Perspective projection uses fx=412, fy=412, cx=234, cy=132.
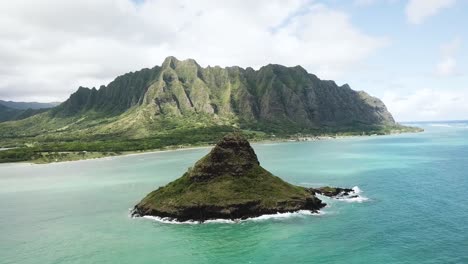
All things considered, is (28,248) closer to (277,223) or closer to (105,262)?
(105,262)

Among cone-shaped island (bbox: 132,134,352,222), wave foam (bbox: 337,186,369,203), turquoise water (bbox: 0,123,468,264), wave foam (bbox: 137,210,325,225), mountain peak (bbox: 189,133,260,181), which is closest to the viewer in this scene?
turquoise water (bbox: 0,123,468,264)

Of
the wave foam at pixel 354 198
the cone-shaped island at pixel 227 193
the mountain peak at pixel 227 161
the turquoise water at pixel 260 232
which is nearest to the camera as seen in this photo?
the turquoise water at pixel 260 232

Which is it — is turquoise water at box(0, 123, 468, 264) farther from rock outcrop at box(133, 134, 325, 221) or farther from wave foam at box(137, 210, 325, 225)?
rock outcrop at box(133, 134, 325, 221)

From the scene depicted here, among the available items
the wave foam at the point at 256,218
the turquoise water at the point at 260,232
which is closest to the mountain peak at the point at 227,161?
the wave foam at the point at 256,218

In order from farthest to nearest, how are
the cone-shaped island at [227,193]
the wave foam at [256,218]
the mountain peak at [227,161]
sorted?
the mountain peak at [227,161] → the cone-shaped island at [227,193] → the wave foam at [256,218]

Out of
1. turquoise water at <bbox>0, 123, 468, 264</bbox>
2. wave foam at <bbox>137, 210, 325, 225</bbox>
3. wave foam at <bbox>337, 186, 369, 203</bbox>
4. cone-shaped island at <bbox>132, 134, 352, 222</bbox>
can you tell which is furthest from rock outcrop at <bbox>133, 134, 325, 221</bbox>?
wave foam at <bbox>337, 186, 369, 203</bbox>

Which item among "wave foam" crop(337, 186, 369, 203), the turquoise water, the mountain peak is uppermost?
the mountain peak

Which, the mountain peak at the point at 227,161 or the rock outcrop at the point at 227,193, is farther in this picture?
the mountain peak at the point at 227,161

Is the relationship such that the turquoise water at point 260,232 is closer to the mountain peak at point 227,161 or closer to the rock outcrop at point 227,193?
the rock outcrop at point 227,193

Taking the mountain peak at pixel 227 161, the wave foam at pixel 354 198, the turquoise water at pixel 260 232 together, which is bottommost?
the turquoise water at pixel 260 232
